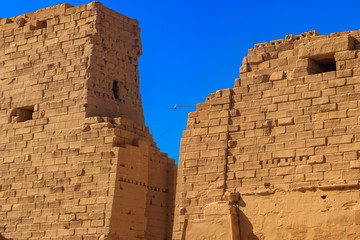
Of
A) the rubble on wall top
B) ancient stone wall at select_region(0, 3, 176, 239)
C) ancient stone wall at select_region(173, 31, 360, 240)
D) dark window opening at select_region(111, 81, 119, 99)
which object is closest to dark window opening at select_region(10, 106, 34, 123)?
ancient stone wall at select_region(0, 3, 176, 239)

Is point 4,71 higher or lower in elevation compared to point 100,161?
higher

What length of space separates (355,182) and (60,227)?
6513mm

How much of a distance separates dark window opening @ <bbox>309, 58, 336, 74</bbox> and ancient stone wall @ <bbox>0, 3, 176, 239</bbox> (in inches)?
165

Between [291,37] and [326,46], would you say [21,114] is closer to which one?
[291,37]

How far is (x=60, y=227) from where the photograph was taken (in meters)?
16.7

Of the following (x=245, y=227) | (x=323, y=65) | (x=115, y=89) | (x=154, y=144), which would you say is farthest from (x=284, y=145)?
(x=115, y=89)

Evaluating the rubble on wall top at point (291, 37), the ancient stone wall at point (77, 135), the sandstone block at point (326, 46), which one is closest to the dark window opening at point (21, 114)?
the ancient stone wall at point (77, 135)

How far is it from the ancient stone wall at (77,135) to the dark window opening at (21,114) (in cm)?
2

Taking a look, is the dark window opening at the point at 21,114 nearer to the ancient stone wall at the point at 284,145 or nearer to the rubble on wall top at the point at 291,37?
the ancient stone wall at the point at 284,145

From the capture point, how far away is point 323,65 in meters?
15.6

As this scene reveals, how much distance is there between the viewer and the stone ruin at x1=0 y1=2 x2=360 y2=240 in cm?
1434

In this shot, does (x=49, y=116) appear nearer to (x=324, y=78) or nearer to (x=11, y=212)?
(x=11, y=212)

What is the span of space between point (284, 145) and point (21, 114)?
6873 mm

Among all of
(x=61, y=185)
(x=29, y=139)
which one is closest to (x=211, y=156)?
(x=61, y=185)
